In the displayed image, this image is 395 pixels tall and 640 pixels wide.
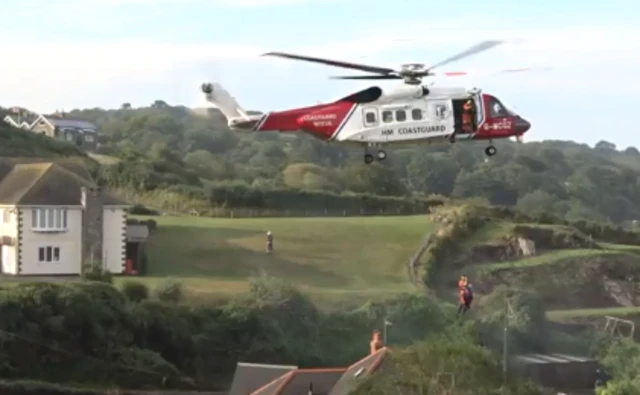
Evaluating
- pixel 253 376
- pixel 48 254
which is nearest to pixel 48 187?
pixel 48 254

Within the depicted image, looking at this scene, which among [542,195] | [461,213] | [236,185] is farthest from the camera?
[542,195]

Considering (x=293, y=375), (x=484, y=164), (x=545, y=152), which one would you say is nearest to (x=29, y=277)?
(x=293, y=375)

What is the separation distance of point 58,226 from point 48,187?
5.54ft

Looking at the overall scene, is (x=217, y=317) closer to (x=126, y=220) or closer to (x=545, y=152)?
(x=126, y=220)

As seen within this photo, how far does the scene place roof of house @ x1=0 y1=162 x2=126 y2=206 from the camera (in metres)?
55.4

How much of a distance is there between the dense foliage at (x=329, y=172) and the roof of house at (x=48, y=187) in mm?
13171

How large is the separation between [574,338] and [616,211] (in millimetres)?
82371

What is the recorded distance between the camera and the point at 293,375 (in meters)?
37.1

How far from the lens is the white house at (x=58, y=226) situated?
180ft

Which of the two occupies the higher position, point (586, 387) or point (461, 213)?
point (461, 213)

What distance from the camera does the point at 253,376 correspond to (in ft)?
132

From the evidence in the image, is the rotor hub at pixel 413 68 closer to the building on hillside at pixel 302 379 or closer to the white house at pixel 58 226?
the building on hillside at pixel 302 379

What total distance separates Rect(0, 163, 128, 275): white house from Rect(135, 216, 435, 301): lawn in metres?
2.20

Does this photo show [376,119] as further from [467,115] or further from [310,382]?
[310,382]
